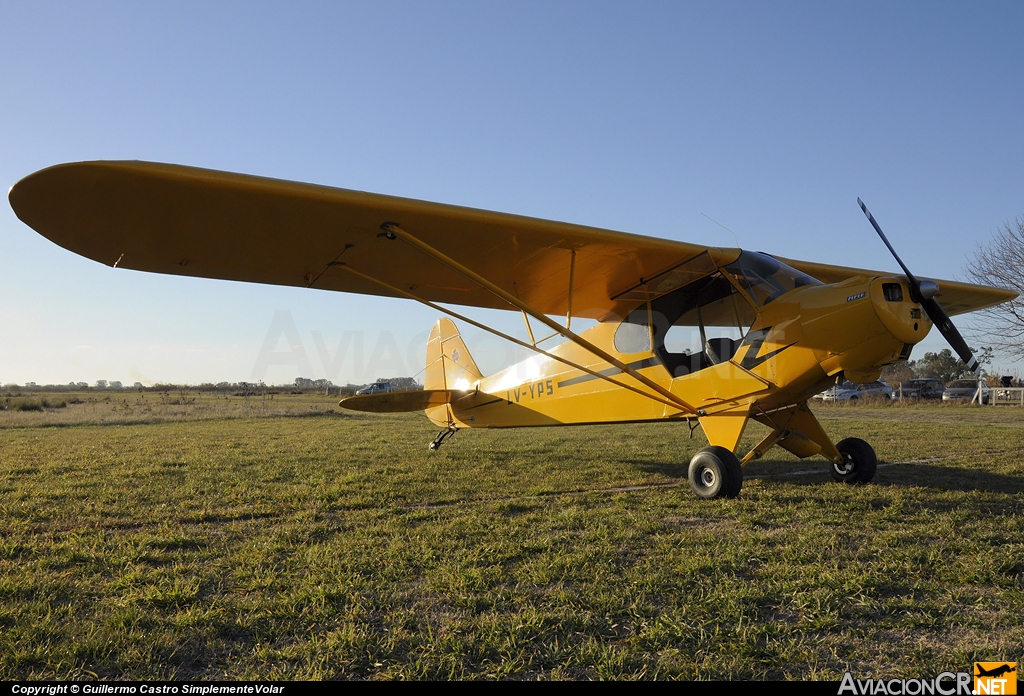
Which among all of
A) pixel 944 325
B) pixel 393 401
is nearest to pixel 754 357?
pixel 944 325

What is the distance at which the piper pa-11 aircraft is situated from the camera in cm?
459

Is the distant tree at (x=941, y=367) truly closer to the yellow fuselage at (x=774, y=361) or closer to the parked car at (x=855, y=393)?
the parked car at (x=855, y=393)

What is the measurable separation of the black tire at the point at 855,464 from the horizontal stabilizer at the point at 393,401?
5788mm

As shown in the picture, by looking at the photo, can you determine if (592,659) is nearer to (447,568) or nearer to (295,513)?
(447,568)

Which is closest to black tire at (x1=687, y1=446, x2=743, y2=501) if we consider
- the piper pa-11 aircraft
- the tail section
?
the piper pa-11 aircraft

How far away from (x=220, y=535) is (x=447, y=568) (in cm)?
202

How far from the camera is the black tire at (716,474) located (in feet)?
17.9

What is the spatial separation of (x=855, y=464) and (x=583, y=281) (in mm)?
3647

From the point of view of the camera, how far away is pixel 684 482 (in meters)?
6.74

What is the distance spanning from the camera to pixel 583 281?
699 cm

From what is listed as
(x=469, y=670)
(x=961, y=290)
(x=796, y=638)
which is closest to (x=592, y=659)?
(x=469, y=670)

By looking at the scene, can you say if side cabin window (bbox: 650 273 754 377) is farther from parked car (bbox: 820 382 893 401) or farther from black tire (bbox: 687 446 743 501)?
parked car (bbox: 820 382 893 401)

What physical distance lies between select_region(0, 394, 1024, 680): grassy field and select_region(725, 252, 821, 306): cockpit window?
2.06 meters

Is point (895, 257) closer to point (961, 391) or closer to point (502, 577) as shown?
point (502, 577)
